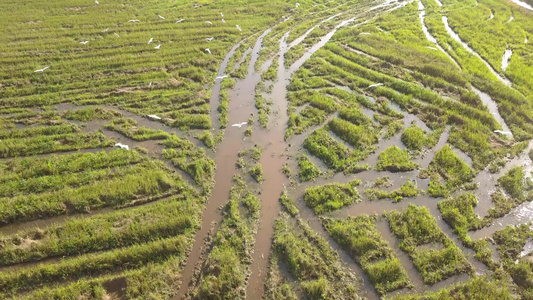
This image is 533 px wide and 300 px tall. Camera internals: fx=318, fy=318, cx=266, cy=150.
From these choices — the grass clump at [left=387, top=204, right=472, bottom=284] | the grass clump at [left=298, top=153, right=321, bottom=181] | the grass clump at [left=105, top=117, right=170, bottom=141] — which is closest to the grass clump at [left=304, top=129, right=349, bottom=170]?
the grass clump at [left=298, top=153, right=321, bottom=181]

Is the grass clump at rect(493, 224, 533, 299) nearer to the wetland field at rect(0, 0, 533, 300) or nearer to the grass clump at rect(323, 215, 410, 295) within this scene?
the wetland field at rect(0, 0, 533, 300)

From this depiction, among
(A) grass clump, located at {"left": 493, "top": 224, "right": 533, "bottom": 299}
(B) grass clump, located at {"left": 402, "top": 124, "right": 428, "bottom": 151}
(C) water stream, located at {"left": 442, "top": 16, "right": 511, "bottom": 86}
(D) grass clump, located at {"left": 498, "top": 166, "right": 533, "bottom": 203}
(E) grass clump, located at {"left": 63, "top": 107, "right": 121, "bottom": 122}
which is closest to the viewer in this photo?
(A) grass clump, located at {"left": 493, "top": 224, "right": 533, "bottom": 299}

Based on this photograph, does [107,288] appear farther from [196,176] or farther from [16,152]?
[16,152]

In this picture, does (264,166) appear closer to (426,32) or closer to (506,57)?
(506,57)

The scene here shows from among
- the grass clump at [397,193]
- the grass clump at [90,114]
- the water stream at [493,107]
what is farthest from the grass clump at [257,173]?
the water stream at [493,107]

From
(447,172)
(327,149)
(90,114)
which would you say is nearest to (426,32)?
(447,172)

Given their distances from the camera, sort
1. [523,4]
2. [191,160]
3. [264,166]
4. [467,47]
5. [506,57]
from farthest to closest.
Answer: [523,4] → [467,47] → [506,57] → [191,160] → [264,166]

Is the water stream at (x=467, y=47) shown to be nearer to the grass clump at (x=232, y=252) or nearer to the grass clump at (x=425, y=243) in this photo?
the grass clump at (x=425, y=243)
